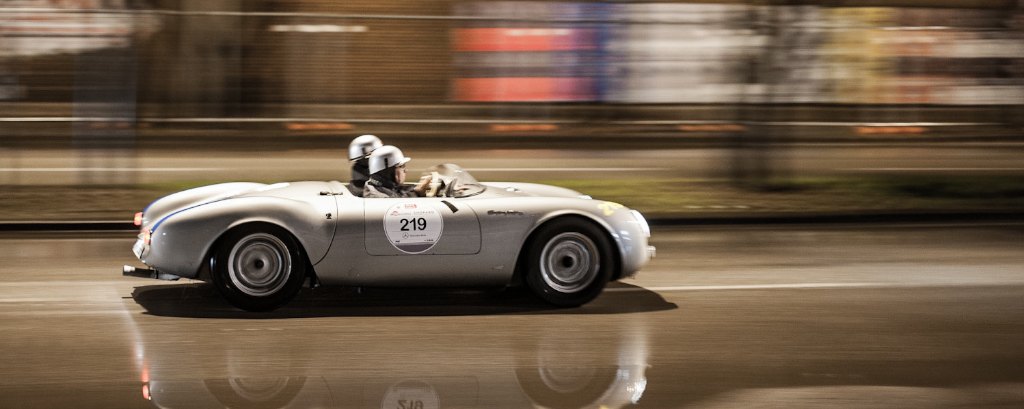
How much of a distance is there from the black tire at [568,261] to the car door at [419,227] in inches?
16.8

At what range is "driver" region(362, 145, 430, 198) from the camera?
7.75 metres

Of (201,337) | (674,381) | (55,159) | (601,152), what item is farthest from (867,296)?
(55,159)

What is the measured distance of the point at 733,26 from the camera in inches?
613

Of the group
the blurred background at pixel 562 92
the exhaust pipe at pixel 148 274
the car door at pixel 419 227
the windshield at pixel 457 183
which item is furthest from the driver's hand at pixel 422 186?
the blurred background at pixel 562 92

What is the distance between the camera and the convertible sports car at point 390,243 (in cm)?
741

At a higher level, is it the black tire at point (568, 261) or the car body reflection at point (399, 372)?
the black tire at point (568, 261)

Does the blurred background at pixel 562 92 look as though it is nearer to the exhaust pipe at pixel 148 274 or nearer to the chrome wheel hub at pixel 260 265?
the exhaust pipe at pixel 148 274

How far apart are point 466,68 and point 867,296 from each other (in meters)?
11.6

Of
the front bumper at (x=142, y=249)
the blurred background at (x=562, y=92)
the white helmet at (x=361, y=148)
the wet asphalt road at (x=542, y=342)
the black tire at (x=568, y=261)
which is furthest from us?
the blurred background at (x=562, y=92)

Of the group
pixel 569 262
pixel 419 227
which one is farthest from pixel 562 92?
pixel 419 227

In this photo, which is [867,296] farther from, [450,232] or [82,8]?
[82,8]

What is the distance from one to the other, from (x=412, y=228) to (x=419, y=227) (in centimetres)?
4

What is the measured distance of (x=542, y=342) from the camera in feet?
22.7

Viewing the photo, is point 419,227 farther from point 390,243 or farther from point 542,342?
point 542,342
